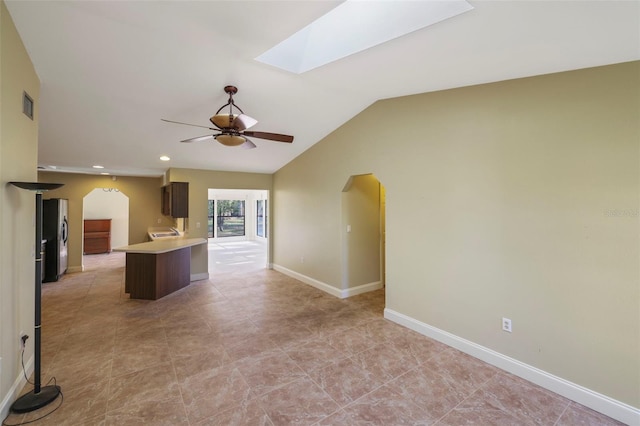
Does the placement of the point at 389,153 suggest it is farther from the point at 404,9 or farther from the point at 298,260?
the point at 298,260

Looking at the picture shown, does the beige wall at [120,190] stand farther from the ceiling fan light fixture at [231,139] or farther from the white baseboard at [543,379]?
the white baseboard at [543,379]

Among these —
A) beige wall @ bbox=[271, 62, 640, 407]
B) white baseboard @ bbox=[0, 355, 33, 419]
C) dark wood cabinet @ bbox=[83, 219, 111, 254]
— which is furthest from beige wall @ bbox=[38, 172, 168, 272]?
beige wall @ bbox=[271, 62, 640, 407]

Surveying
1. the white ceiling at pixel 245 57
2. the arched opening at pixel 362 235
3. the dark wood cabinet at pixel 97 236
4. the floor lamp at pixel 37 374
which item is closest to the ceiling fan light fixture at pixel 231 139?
the white ceiling at pixel 245 57

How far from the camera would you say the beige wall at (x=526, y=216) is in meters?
2.06

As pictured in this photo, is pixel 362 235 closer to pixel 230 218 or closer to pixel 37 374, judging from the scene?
pixel 37 374

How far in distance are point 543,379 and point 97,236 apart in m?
11.4

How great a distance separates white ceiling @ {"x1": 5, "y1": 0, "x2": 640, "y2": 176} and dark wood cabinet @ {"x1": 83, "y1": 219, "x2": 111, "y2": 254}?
6224 millimetres

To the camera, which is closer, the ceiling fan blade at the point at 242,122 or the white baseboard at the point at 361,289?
the ceiling fan blade at the point at 242,122

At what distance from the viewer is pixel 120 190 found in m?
7.95

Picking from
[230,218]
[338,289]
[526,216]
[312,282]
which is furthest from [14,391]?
[230,218]

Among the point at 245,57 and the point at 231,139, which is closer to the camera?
the point at 245,57

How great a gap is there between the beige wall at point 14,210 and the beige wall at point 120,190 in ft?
17.9

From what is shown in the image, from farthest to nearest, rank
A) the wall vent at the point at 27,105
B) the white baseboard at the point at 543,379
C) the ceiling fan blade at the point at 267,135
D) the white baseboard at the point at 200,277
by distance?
the white baseboard at the point at 200,277, the ceiling fan blade at the point at 267,135, the wall vent at the point at 27,105, the white baseboard at the point at 543,379

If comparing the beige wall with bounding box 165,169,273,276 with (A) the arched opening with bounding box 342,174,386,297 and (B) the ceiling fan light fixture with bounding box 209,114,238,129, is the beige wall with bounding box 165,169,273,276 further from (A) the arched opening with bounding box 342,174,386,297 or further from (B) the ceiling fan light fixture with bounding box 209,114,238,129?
(B) the ceiling fan light fixture with bounding box 209,114,238,129
